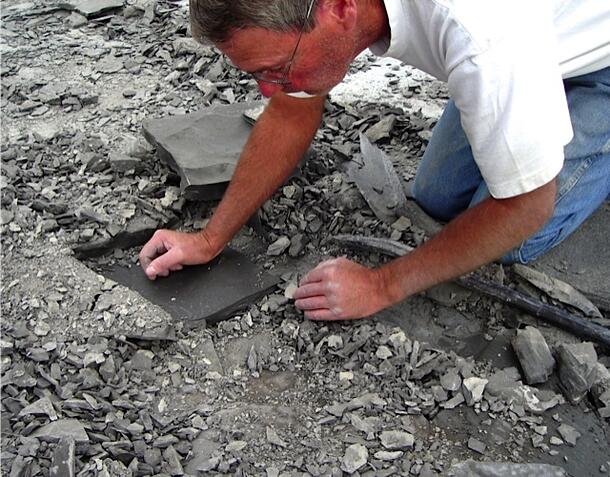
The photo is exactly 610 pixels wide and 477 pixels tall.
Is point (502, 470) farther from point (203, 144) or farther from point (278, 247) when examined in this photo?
point (203, 144)

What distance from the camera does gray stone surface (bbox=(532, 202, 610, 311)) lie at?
3164mm

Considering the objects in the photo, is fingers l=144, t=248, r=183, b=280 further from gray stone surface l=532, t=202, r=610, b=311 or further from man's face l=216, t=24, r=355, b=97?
gray stone surface l=532, t=202, r=610, b=311

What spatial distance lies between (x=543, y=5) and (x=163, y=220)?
1.91m

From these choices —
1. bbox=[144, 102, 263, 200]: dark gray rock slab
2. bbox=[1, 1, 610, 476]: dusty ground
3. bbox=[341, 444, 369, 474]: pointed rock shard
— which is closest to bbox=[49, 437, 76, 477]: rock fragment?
bbox=[1, 1, 610, 476]: dusty ground

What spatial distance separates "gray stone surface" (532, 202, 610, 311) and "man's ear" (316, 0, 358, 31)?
63.0 inches

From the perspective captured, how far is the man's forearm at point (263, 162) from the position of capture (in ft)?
9.97

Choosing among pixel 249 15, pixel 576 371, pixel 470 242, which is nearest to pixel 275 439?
pixel 470 242

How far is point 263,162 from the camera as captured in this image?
3.08 m

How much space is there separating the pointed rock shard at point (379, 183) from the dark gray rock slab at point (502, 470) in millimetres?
1292

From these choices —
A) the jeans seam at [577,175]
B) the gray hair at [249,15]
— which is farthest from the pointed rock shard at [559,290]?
the gray hair at [249,15]

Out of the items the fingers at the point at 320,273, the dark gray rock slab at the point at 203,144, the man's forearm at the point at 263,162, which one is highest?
the man's forearm at the point at 263,162

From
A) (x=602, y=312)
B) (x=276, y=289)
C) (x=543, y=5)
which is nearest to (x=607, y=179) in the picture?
(x=602, y=312)

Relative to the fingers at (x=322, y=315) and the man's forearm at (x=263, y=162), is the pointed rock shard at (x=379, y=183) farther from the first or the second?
the fingers at (x=322, y=315)

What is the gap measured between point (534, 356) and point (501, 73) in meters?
1.21
